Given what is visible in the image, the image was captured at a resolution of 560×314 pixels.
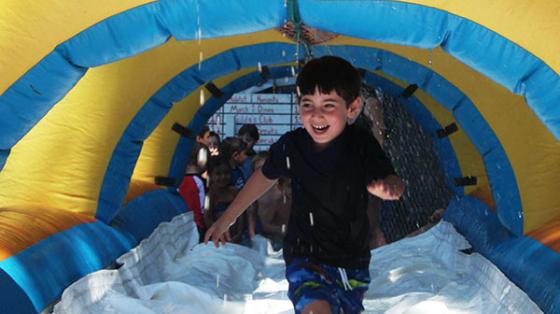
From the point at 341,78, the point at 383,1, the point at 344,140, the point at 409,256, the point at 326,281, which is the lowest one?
the point at 409,256

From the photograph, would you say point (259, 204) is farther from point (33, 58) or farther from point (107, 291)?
point (33, 58)

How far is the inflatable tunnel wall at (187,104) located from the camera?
285 cm

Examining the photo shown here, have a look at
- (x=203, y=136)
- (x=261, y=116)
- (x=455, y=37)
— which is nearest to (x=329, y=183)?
(x=455, y=37)

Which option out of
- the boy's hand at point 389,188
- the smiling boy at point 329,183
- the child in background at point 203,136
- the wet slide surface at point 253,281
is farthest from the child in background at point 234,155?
the boy's hand at point 389,188

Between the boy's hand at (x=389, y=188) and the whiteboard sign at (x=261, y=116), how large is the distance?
32.7 ft

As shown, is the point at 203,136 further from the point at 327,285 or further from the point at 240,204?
the point at 327,285

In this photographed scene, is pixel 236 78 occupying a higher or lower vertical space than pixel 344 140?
higher

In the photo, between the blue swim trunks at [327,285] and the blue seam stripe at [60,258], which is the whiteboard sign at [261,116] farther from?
the blue swim trunks at [327,285]

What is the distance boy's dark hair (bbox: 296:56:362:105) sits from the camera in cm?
274

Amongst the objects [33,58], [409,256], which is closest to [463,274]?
[409,256]

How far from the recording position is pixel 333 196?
284 centimetres

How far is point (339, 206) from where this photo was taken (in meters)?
2.85

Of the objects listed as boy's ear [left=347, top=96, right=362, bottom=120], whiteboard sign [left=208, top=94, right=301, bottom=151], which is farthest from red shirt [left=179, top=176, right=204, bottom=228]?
whiteboard sign [left=208, top=94, right=301, bottom=151]

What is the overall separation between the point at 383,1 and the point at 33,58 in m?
1.31
